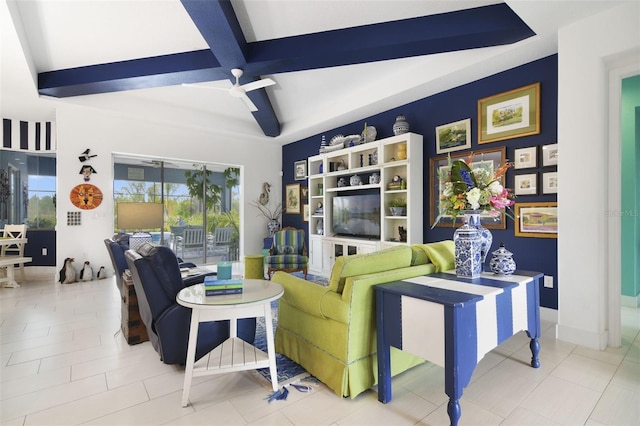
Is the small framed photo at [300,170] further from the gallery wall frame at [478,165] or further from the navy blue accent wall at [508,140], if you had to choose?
the gallery wall frame at [478,165]

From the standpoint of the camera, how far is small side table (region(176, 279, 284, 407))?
6.16 ft

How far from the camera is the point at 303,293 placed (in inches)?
88.2

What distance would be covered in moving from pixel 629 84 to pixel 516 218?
200cm

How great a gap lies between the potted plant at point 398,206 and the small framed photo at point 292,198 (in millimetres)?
2743

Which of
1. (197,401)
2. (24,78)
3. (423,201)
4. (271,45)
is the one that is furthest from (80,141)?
(423,201)

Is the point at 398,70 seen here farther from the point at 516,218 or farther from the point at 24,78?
the point at 24,78

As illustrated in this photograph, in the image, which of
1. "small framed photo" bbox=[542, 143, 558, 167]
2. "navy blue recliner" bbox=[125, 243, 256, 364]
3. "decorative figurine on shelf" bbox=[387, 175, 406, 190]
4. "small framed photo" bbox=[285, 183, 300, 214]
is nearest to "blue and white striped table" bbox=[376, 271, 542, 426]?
"navy blue recliner" bbox=[125, 243, 256, 364]

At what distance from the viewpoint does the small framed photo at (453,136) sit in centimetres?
400

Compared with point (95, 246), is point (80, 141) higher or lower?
higher

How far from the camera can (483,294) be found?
5.63 feet

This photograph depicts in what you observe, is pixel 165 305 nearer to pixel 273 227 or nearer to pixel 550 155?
pixel 550 155

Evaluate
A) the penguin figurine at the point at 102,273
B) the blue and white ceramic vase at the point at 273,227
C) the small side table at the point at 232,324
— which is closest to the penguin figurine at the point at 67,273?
the penguin figurine at the point at 102,273

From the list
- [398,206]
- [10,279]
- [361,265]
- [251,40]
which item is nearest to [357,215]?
[398,206]

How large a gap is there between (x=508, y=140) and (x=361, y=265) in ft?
9.02
